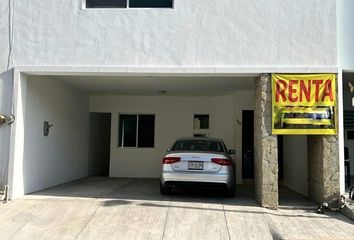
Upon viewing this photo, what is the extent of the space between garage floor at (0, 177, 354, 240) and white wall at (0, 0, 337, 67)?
128 inches

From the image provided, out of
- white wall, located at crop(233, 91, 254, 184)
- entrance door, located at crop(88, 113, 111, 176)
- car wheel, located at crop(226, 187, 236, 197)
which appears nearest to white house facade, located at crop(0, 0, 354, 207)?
car wheel, located at crop(226, 187, 236, 197)

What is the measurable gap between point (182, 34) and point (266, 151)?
3309 millimetres

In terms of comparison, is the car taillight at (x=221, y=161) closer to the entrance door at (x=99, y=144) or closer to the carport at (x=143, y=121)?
the carport at (x=143, y=121)

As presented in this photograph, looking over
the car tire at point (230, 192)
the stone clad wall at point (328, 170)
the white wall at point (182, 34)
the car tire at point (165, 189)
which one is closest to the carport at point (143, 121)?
the stone clad wall at point (328, 170)

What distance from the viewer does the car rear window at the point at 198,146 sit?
406 inches

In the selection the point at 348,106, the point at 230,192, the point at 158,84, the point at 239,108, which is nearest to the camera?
the point at 230,192

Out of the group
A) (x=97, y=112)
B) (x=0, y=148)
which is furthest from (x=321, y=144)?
(x=97, y=112)

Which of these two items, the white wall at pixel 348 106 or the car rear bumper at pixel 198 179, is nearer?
the car rear bumper at pixel 198 179

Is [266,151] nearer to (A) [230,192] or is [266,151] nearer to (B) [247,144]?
(A) [230,192]

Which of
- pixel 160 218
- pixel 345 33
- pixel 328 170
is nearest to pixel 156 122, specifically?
pixel 160 218

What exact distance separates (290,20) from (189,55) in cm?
245

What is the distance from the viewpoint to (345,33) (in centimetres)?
919

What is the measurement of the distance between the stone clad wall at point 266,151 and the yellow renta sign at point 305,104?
134mm

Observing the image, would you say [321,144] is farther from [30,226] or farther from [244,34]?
[30,226]
